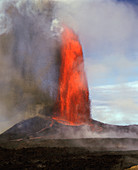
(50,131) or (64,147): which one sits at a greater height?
(50,131)

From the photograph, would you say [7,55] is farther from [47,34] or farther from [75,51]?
[75,51]

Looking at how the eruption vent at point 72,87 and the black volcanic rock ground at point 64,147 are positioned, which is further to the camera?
the eruption vent at point 72,87


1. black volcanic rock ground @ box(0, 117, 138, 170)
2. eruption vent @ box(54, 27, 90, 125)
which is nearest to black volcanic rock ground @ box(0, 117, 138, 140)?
black volcanic rock ground @ box(0, 117, 138, 170)

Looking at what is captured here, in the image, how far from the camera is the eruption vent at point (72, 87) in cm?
4059

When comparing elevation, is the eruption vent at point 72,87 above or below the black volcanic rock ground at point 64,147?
above

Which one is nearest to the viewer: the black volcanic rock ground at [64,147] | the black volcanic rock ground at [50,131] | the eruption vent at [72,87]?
the black volcanic rock ground at [64,147]

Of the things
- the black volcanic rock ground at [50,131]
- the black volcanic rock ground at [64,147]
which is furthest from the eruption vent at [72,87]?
the black volcanic rock ground at [50,131]

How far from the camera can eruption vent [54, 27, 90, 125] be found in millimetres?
40594

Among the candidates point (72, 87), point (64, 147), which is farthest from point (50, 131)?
point (72, 87)

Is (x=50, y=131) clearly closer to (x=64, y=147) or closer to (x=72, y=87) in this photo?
(x=64, y=147)

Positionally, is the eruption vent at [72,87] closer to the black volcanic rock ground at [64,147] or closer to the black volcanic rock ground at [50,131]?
the black volcanic rock ground at [64,147]

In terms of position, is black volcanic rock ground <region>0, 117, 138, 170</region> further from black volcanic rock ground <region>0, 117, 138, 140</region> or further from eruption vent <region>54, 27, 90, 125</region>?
eruption vent <region>54, 27, 90, 125</region>

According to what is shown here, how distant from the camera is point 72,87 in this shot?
136 feet

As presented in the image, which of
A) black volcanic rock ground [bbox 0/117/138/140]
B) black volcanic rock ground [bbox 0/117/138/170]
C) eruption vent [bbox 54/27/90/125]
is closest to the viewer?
black volcanic rock ground [bbox 0/117/138/170]
